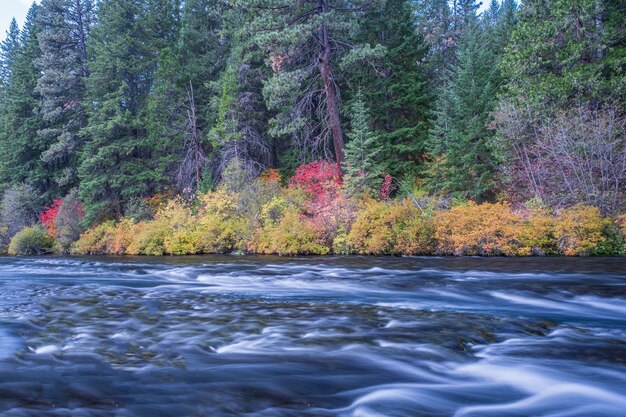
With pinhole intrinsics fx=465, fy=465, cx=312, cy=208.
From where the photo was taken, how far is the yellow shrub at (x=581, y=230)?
38.9 ft

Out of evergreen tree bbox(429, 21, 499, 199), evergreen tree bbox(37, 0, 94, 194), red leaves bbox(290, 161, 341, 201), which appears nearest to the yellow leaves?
red leaves bbox(290, 161, 341, 201)

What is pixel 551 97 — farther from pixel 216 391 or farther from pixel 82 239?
pixel 82 239

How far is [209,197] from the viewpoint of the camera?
21203 mm


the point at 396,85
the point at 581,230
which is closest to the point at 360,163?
the point at 396,85

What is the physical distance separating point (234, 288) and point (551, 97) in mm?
A: 12273

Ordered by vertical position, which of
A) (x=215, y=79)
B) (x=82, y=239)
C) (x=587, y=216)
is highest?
(x=215, y=79)

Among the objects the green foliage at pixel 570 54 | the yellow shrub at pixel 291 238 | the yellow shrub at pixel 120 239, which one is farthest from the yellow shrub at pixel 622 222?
the yellow shrub at pixel 120 239

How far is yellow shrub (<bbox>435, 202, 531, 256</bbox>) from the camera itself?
12.8 m

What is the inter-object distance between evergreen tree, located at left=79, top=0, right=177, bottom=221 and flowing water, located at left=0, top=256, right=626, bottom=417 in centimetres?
1846

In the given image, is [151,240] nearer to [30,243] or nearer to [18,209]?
[30,243]

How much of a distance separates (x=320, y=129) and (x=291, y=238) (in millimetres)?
9607

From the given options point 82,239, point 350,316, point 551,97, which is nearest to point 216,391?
point 350,316

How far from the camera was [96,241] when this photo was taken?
922 inches

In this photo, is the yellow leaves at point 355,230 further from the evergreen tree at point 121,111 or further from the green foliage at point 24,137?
the green foliage at point 24,137
